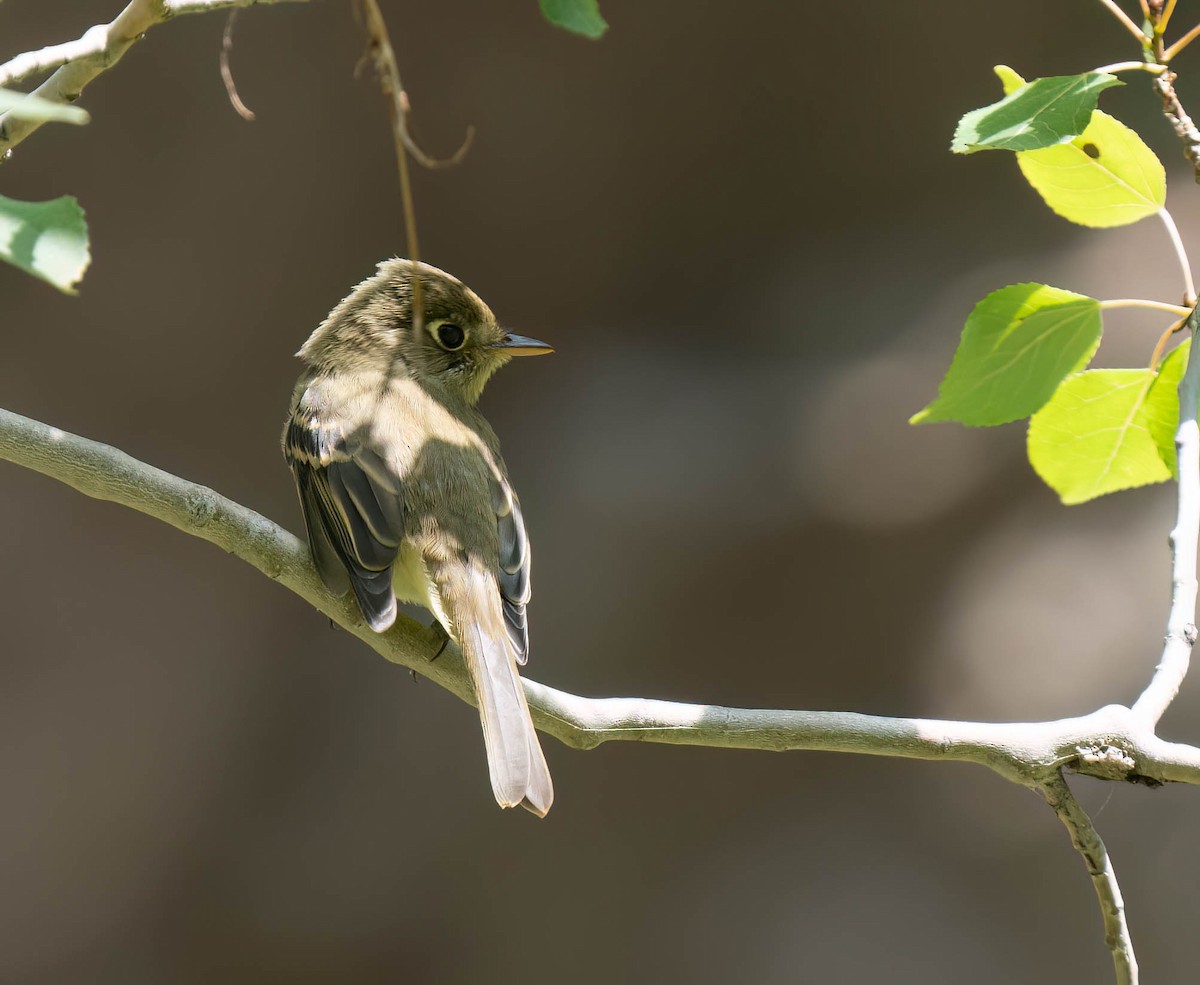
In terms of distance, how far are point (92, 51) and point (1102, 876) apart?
197 centimetres

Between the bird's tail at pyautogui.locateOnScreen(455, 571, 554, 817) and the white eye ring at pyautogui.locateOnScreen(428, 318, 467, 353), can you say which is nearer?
the bird's tail at pyautogui.locateOnScreen(455, 571, 554, 817)

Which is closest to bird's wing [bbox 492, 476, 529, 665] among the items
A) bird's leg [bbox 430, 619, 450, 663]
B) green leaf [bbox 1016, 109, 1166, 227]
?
bird's leg [bbox 430, 619, 450, 663]

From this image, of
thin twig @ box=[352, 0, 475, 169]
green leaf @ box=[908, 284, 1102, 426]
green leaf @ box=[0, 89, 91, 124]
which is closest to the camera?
green leaf @ box=[0, 89, 91, 124]

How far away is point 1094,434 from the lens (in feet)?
6.38

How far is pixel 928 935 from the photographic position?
5625 millimetres

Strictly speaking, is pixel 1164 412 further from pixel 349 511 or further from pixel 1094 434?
pixel 349 511

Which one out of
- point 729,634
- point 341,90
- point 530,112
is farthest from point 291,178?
point 729,634

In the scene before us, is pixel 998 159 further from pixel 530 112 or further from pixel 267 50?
pixel 267 50

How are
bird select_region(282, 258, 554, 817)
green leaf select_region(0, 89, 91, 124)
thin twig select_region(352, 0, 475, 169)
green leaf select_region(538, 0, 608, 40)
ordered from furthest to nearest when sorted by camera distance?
1. bird select_region(282, 258, 554, 817)
2. thin twig select_region(352, 0, 475, 169)
3. green leaf select_region(538, 0, 608, 40)
4. green leaf select_region(0, 89, 91, 124)

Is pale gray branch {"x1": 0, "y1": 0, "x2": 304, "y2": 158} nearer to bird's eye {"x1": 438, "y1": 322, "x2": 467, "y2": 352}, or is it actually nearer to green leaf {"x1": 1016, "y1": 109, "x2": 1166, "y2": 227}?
green leaf {"x1": 1016, "y1": 109, "x2": 1166, "y2": 227}

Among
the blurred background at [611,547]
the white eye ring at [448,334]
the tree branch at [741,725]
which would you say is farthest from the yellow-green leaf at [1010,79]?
the blurred background at [611,547]

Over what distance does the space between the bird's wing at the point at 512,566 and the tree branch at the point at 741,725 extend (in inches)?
17.5

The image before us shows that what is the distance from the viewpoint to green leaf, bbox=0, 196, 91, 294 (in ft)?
3.01

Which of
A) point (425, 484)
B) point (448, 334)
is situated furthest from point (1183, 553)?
point (448, 334)
